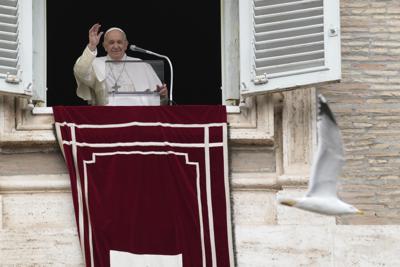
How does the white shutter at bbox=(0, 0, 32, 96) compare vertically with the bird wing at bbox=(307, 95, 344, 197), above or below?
Answer: above

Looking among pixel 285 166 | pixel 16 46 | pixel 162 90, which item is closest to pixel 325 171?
pixel 285 166

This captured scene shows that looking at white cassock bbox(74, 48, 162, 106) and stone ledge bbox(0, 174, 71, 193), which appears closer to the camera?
stone ledge bbox(0, 174, 71, 193)

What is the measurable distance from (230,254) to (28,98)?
65.6 inches

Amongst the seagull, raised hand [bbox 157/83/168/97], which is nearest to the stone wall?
raised hand [bbox 157/83/168/97]

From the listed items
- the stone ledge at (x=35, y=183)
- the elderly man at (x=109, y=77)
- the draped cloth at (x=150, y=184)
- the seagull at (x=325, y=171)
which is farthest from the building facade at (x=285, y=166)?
the seagull at (x=325, y=171)

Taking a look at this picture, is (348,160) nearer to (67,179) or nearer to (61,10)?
(67,179)

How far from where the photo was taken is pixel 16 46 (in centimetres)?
1356

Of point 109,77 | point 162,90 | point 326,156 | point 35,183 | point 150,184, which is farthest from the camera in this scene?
point 109,77

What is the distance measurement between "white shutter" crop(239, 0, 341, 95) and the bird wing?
64.7 inches

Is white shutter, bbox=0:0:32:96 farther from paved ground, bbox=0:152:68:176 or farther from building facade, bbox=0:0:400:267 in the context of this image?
paved ground, bbox=0:152:68:176

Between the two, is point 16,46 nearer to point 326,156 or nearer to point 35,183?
point 35,183

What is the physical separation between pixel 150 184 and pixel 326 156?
2.09 meters

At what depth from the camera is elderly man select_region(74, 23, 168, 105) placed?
1384 cm

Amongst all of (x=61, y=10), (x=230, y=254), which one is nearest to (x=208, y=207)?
(x=230, y=254)
